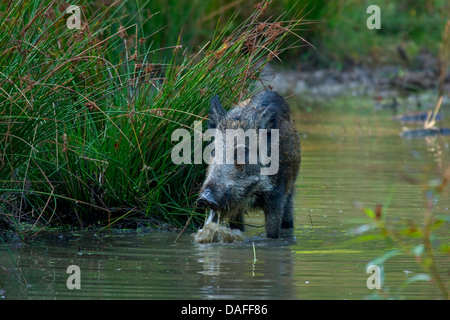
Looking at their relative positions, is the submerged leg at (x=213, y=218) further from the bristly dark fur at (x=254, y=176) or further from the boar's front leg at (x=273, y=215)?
the boar's front leg at (x=273, y=215)

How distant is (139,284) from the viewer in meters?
4.77

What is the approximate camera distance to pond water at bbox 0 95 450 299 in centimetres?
462

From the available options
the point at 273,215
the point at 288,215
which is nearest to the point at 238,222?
the point at 273,215

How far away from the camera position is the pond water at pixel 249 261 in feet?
15.1

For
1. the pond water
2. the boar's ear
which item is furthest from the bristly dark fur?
the pond water

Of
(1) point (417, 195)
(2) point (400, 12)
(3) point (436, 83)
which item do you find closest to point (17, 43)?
(1) point (417, 195)

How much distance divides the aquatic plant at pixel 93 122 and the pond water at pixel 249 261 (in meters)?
0.29

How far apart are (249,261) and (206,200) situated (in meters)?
0.52

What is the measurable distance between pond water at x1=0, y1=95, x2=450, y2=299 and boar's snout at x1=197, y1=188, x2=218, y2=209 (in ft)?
1.06

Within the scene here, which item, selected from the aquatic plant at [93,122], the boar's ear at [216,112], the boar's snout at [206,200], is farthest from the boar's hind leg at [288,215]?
the boar's snout at [206,200]

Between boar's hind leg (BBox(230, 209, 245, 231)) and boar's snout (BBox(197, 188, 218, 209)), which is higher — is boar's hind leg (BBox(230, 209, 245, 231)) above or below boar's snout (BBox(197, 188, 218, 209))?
→ below

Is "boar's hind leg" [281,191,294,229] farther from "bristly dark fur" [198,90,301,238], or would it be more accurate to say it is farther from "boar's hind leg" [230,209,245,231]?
"boar's hind leg" [230,209,245,231]
